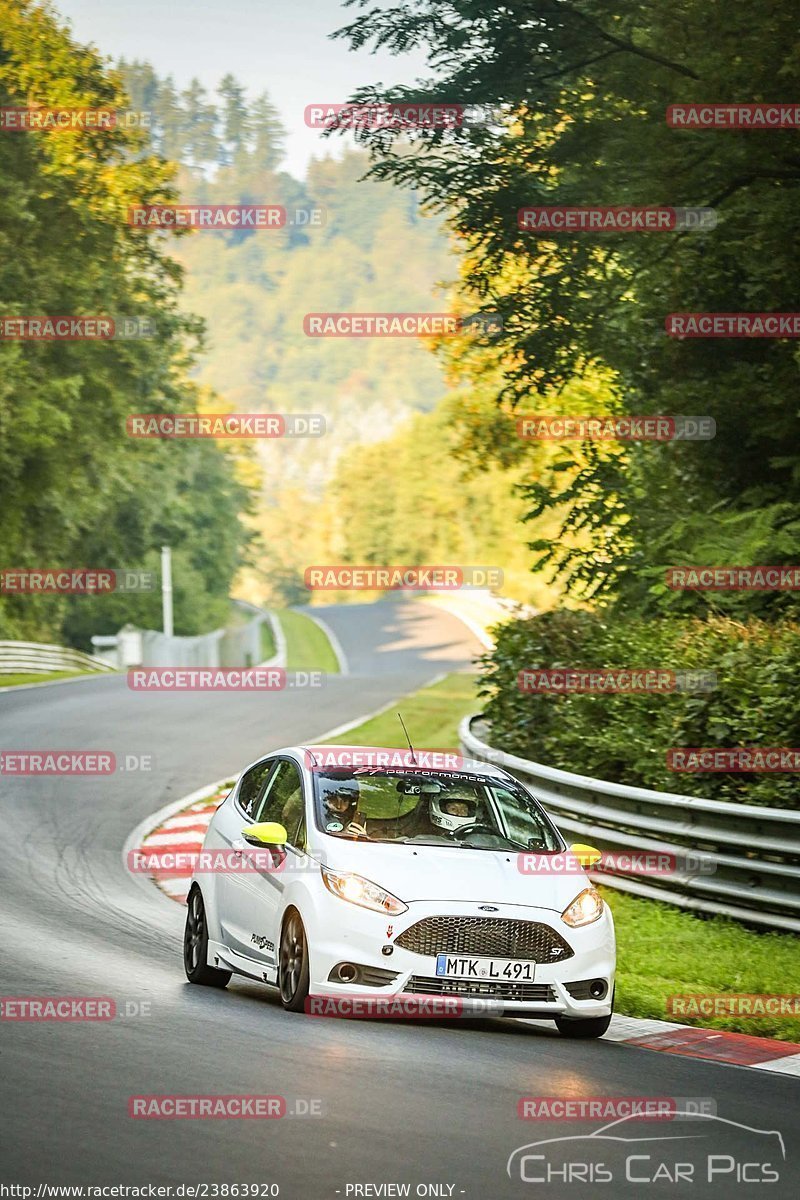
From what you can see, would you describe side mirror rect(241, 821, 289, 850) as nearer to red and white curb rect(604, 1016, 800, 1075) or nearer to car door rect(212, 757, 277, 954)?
car door rect(212, 757, 277, 954)

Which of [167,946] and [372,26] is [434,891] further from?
[372,26]

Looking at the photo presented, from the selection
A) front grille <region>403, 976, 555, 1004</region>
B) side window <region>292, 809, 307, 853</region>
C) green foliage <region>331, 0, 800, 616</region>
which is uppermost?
green foliage <region>331, 0, 800, 616</region>

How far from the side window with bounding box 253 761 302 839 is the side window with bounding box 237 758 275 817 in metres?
0.15

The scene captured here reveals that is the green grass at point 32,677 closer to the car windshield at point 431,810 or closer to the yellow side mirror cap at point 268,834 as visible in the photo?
the car windshield at point 431,810

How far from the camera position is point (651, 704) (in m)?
14.6

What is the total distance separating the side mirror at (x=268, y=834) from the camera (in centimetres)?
1000

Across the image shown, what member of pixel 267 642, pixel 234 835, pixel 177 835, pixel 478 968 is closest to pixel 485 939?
pixel 478 968

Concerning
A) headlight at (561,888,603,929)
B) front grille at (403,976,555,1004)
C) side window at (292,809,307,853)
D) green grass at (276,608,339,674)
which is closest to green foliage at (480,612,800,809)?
headlight at (561,888,603,929)

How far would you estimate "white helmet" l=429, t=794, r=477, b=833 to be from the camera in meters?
10.7

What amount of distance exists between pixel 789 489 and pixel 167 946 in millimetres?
9576

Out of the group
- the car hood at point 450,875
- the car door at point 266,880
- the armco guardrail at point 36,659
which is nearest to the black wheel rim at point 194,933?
the car door at point 266,880

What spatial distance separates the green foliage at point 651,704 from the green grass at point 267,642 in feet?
221

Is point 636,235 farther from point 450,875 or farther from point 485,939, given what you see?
point 485,939

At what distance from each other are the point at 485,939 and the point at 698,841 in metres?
4.00
